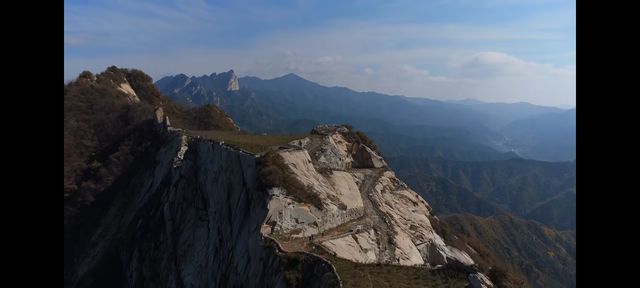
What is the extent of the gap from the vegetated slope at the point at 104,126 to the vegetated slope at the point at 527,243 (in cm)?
7547

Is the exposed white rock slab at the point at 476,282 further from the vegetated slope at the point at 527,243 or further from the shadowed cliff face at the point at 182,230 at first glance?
the vegetated slope at the point at 527,243

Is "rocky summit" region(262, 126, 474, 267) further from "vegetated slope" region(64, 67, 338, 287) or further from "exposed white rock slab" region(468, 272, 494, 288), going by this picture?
"exposed white rock slab" region(468, 272, 494, 288)

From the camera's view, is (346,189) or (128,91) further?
(128,91)

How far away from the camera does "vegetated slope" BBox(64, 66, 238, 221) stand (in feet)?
176

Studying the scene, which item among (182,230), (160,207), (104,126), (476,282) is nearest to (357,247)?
(476,282)

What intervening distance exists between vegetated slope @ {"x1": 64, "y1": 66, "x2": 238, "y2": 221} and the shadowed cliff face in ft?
7.25

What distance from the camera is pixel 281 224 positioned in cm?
2680

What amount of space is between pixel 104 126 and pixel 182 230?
3116cm

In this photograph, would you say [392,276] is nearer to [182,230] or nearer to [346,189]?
[346,189]

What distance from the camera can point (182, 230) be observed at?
124 feet

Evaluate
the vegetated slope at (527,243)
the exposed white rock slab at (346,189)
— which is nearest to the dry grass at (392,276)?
the exposed white rock slab at (346,189)

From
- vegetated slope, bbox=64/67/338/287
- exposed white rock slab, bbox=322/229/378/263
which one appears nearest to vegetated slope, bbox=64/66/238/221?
vegetated slope, bbox=64/67/338/287
